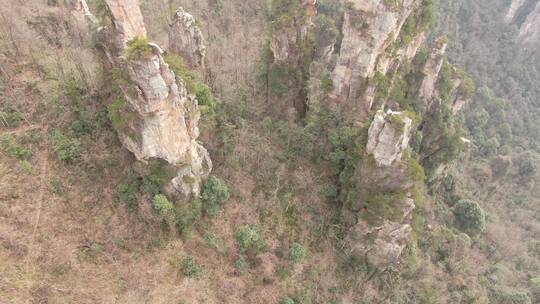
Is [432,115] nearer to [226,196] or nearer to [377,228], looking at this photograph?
[377,228]

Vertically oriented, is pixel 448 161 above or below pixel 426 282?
above

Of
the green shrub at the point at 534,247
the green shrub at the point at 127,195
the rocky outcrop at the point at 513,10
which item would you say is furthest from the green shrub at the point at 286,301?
the rocky outcrop at the point at 513,10

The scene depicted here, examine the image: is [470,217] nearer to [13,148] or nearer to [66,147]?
[66,147]

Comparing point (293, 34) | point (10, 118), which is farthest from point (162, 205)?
point (293, 34)

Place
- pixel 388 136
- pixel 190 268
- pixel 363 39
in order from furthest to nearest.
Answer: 1. pixel 363 39
2. pixel 388 136
3. pixel 190 268

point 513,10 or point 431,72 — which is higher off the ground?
point 431,72

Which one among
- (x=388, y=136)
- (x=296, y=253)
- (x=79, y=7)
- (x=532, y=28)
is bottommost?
(x=532, y=28)

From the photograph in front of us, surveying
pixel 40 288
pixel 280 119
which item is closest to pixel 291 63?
pixel 280 119
